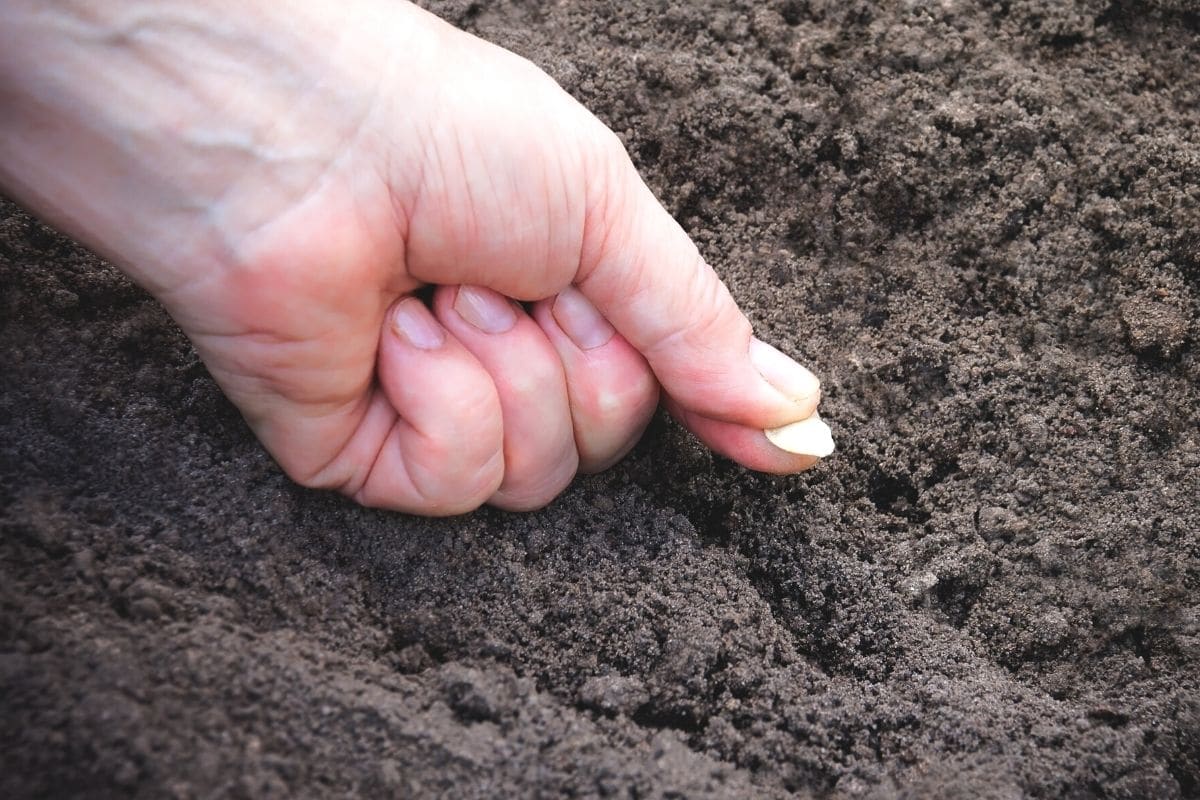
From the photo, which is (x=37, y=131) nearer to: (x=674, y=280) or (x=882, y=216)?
(x=674, y=280)

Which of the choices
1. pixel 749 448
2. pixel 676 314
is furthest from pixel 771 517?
pixel 676 314

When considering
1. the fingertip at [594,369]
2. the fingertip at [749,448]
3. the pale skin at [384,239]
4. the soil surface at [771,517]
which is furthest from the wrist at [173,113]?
the fingertip at [749,448]

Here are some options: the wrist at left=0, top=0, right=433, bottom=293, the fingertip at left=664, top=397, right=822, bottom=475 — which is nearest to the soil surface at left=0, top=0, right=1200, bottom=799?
the fingertip at left=664, top=397, right=822, bottom=475

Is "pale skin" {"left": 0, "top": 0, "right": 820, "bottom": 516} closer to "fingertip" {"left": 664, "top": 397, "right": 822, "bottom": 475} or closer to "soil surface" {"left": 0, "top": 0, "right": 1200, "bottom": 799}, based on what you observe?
"fingertip" {"left": 664, "top": 397, "right": 822, "bottom": 475}

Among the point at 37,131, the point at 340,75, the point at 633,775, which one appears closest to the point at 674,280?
the point at 340,75

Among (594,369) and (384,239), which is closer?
(384,239)

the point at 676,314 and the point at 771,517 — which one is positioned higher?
the point at 676,314

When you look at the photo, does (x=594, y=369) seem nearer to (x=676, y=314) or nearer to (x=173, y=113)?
(x=676, y=314)
